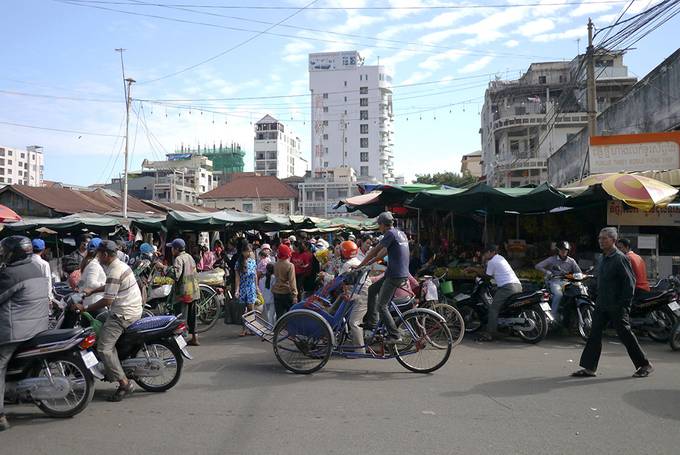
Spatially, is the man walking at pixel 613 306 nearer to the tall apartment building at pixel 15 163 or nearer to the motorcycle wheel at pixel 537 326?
the motorcycle wheel at pixel 537 326

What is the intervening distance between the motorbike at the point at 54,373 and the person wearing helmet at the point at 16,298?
16cm

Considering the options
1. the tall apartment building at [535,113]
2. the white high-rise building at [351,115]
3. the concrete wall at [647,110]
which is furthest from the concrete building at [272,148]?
the concrete wall at [647,110]

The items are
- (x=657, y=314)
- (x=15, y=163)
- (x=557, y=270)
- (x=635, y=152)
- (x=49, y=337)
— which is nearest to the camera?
(x=49, y=337)

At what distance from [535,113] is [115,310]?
143ft

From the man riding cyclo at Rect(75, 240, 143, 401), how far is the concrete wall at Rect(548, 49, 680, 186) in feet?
46.0

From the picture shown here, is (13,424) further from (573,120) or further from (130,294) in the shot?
(573,120)

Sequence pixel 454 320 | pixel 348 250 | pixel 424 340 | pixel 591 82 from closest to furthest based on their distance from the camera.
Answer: pixel 424 340
pixel 348 250
pixel 454 320
pixel 591 82

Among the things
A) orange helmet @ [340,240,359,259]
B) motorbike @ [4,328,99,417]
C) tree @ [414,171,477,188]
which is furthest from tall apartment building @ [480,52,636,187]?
motorbike @ [4,328,99,417]

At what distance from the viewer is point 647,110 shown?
15508mm

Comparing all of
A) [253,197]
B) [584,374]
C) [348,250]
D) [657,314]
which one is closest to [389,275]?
[348,250]

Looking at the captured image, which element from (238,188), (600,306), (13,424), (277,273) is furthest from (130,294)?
(238,188)

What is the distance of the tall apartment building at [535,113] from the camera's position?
40969 millimetres

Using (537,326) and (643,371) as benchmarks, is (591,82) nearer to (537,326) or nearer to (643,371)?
(537,326)

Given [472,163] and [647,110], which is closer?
[647,110]
